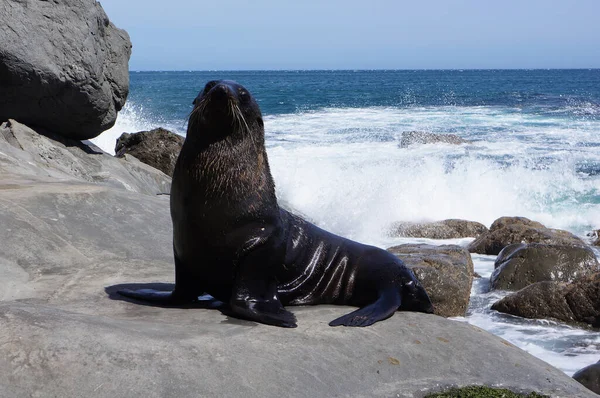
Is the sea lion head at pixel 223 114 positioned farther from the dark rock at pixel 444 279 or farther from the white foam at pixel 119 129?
the white foam at pixel 119 129

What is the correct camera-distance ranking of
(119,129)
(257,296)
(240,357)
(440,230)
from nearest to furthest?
(240,357) → (257,296) → (440,230) → (119,129)

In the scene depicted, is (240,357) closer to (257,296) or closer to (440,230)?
(257,296)

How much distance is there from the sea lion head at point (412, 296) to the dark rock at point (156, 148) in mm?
9528

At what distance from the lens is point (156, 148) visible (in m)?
14.9

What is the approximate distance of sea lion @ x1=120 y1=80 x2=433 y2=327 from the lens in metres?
4.91

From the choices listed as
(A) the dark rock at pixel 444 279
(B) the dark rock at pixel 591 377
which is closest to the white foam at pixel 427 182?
(A) the dark rock at pixel 444 279

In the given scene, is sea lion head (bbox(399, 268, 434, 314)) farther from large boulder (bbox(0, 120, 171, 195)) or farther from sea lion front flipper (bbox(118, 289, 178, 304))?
large boulder (bbox(0, 120, 171, 195))

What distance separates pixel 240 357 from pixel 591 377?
3784mm

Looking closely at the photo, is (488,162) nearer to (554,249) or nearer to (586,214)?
(586,214)

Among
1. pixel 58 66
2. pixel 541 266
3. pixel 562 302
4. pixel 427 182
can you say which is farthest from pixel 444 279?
pixel 427 182

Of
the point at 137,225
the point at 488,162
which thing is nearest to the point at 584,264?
the point at 137,225

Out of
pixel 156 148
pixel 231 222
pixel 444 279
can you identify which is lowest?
pixel 444 279

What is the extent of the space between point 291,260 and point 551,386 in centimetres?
183

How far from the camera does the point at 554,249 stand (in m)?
10.8
